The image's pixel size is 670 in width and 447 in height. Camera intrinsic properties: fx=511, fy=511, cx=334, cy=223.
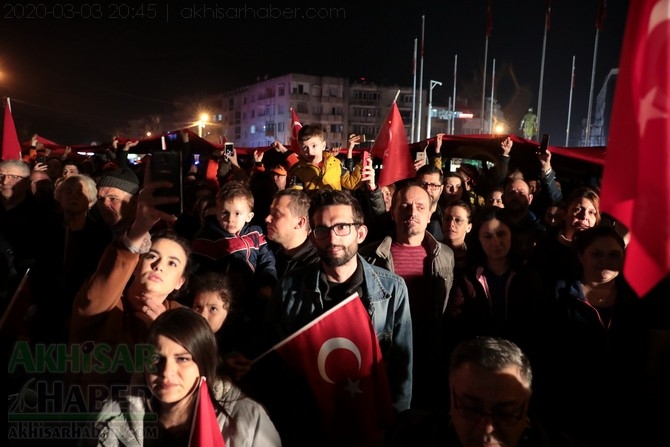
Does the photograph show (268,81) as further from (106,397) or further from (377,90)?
(106,397)

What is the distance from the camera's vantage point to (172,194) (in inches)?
97.0

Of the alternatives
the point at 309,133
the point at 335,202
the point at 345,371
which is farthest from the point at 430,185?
the point at 345,371

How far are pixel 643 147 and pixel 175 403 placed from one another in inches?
84.2

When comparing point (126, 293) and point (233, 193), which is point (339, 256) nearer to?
point (126, 293)

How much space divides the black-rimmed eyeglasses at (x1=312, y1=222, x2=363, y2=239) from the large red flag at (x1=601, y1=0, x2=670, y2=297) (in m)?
1.42

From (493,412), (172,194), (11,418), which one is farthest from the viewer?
(11,418)

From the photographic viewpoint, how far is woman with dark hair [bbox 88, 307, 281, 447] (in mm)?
2234

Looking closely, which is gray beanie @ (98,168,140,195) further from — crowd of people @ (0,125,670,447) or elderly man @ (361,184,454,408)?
elderly man @ (361,184,454,408)

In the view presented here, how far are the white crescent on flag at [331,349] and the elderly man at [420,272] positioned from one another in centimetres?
112

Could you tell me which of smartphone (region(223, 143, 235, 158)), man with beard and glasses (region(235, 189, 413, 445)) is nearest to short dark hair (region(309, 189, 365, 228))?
man with beard and glasses (region(235, 189, 413, 445))

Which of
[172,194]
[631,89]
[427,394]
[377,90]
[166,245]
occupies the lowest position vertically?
[427,394]

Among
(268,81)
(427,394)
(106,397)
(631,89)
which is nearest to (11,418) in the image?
(106,397)

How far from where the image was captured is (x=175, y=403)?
89.7 inches

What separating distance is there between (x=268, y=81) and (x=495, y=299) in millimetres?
87433
